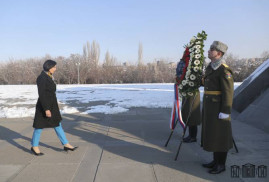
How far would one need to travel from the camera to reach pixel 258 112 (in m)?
6.88

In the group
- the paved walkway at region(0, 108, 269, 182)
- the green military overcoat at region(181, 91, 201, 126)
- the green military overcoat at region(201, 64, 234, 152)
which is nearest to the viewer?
the green military overcoat at region(201, 64, 234, 152)

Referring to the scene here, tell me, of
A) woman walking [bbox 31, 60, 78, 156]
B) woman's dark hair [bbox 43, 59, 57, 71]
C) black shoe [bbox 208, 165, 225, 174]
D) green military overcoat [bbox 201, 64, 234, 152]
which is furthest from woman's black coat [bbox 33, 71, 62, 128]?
black shoe [bbox 208, 165, 225, 174]

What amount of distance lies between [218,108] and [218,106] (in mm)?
32

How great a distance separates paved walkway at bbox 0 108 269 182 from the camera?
12.4 feet

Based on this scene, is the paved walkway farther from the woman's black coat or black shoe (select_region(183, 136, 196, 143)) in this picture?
the woman's black coat

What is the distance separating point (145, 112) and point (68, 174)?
19.2ft

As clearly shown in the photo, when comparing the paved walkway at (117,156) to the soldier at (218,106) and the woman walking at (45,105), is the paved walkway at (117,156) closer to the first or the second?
the soldier at (218,106)

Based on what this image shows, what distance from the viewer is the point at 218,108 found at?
3.76 metres

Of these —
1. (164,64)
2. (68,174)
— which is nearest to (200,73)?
(68,174)

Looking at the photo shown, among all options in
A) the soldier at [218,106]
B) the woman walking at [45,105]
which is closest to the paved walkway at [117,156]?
the soldier at [218,106]

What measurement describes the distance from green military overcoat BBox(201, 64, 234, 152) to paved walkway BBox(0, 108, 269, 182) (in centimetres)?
52

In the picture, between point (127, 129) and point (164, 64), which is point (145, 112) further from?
point (164, 64)

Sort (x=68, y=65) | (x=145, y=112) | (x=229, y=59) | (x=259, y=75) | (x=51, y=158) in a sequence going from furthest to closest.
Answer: (x=229, y=59)
(x=68, y=65)
(x=145, y=112)
(x=259, y=75)
(x=51, y=158)

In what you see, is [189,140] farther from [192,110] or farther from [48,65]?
[48,65]
